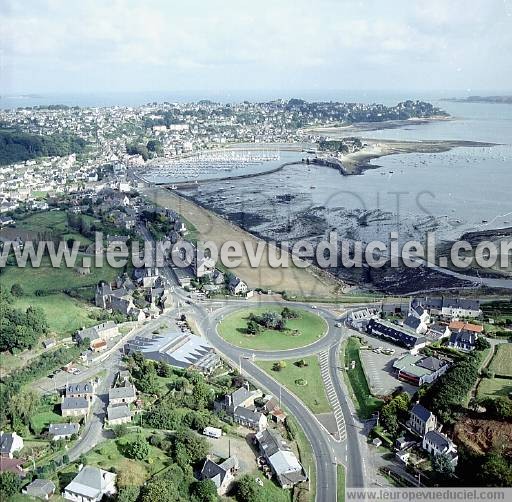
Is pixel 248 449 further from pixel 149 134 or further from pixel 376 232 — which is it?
pixel 149 134

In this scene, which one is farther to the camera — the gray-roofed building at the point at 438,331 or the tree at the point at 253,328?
the tree at the point at 253,328

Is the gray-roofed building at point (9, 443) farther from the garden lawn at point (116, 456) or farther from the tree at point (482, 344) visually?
the tree at point (482, 344)

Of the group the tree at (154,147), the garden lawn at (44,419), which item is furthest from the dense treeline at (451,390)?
the tree at (154,147)

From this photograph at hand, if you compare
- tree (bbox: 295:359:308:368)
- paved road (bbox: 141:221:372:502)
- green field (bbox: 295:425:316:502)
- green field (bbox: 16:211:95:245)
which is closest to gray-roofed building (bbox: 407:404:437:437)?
paved road (bbox: 141:221:372:502)

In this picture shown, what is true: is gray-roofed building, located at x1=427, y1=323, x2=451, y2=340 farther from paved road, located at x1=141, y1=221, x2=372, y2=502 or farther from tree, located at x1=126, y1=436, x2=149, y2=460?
tree, located at x1=126, y1=436, x2=149, y2=460

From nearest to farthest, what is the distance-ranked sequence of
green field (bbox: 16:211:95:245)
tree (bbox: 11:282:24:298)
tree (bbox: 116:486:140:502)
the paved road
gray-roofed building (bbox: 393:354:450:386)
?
1. tree (bbox: 116:486:140:502)
2. the paved road
3. gray-roofed building (bbox: 393:354:450:386)
4. tree (bbox: 11:282:24:298)
5. green field (bbox: 16:211:95:245)

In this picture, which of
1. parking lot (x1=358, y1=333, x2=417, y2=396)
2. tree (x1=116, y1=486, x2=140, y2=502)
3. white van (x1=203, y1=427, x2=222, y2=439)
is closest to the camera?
tree (x1=116, y1=486, x2=140, y2=502)

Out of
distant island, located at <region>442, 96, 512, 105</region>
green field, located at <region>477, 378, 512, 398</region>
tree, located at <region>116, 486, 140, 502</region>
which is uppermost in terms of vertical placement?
distant island, located at <region>442, 96, 512, 105</region>
